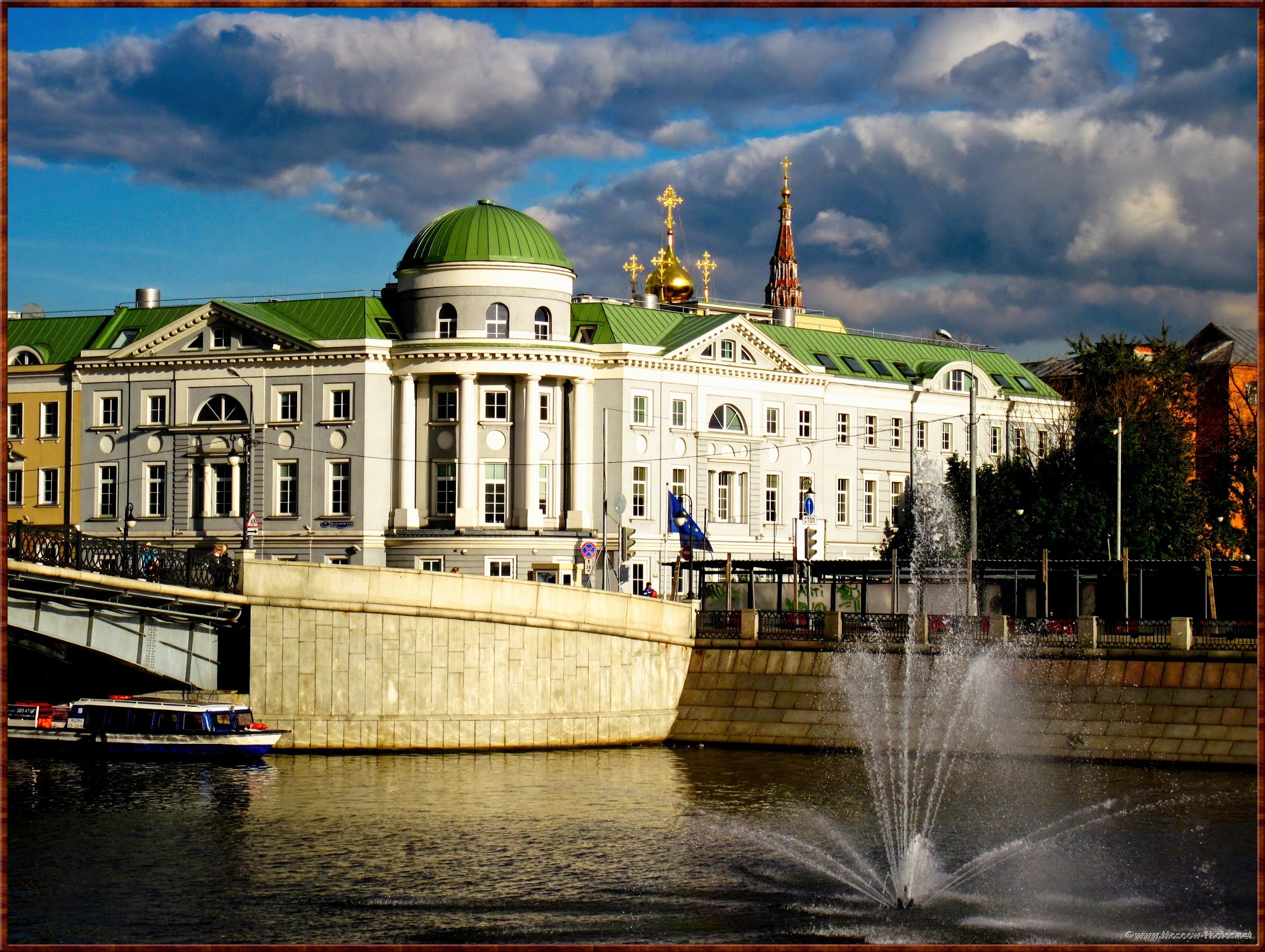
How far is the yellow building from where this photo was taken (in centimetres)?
9631

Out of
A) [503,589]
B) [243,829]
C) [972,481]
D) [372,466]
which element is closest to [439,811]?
[243,829]

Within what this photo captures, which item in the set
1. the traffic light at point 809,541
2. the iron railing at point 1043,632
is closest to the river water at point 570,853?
the iron railing at point 1043,632

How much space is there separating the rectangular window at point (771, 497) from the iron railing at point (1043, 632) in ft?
130

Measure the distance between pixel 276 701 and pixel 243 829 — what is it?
1251 centimetres

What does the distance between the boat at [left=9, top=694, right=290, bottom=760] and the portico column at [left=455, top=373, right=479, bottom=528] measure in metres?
36.4

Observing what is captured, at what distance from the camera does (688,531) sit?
263 ft

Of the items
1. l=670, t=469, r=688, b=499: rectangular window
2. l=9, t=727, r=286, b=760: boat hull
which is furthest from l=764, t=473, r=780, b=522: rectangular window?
l=9, t=727, r=286, b=760: boat hull

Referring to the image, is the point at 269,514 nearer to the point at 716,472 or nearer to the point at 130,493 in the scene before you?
the point at 130,493

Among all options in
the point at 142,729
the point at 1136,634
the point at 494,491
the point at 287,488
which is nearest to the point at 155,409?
the point at 287,488

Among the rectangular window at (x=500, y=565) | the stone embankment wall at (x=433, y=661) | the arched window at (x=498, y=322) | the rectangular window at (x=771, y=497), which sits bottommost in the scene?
the stone embankment wall at (x=433, y=661)

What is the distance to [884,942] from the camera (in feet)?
96.3

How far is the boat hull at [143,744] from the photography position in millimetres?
50906

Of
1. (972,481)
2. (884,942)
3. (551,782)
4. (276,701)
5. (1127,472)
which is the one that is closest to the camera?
(884,942)

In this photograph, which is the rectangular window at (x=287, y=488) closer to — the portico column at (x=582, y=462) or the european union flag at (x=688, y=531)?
the portico column at (x=582, y=462)
